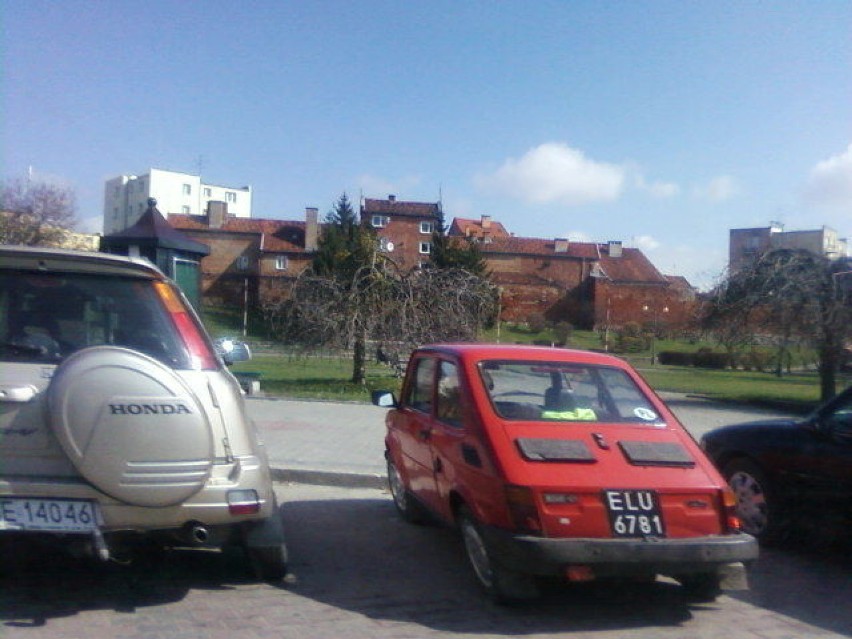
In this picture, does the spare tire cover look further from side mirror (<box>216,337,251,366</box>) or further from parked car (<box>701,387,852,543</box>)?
parked car (<box>701,387,852,543</box>)

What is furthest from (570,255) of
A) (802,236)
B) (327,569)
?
(327,569)

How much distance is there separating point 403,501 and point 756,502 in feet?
9.72

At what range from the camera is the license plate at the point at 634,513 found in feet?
17.4

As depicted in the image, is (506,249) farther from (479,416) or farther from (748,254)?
(479,416)

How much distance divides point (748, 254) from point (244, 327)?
40503mm

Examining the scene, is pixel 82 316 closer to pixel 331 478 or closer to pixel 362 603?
pixel 362 603

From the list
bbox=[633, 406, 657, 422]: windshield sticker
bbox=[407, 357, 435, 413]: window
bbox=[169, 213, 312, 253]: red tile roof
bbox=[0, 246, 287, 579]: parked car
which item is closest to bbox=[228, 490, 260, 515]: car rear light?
bbox=[0, 246, 287, 579]: parked car

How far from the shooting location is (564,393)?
21.1 feet

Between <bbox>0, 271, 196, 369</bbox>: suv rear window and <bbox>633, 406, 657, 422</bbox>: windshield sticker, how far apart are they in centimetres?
301

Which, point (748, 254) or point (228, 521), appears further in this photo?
point (748, 254)

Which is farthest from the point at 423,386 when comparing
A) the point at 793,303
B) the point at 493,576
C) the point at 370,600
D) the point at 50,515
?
the point at 793,303

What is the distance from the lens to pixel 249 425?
553cm

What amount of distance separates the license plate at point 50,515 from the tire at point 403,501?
3.08 m

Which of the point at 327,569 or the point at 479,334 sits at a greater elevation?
the point at 479,334
